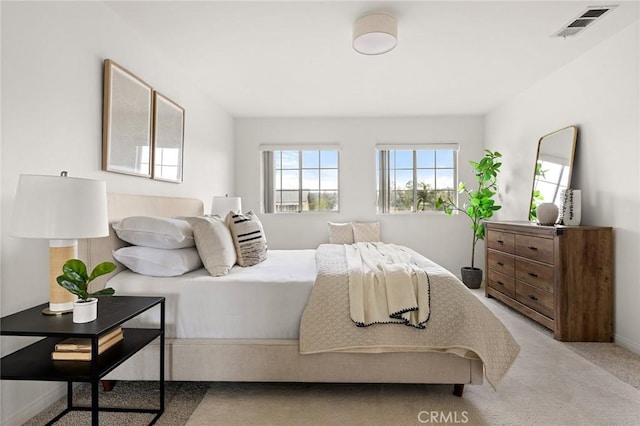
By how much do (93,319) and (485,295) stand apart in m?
4.26

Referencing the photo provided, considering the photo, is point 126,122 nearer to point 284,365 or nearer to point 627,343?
point 284,365

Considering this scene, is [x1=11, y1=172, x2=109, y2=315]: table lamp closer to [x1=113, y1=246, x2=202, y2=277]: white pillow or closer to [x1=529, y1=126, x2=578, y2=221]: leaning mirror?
[x1=113, y1=246, x2=202, y2=277]: white pillow

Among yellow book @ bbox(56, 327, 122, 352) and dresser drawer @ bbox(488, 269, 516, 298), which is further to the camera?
dresser drawer @ bbox(488, 269, 516, 298)

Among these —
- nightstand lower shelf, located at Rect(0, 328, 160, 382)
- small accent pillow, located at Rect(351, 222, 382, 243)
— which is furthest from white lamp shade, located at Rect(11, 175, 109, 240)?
small accent pillow, located at Rect(351, 222, 382, 243)

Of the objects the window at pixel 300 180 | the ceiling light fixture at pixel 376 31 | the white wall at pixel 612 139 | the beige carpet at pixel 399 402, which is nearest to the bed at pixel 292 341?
the beige carpet at pixel 399 402

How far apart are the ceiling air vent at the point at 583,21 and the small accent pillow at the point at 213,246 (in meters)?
3.08

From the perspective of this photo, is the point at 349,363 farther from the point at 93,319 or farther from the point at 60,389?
the point at 60,389

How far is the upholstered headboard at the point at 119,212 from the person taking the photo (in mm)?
2164

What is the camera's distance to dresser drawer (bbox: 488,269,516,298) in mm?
3762

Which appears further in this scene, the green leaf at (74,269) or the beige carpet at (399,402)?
the beige carpet at (399,402)

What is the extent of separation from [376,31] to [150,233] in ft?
6.87

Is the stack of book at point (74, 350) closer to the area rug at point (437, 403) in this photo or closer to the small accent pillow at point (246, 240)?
the area rug at point (437, 403)

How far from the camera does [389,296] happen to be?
2.07 meters

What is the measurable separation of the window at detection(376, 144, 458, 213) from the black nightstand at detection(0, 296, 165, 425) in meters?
4.28
